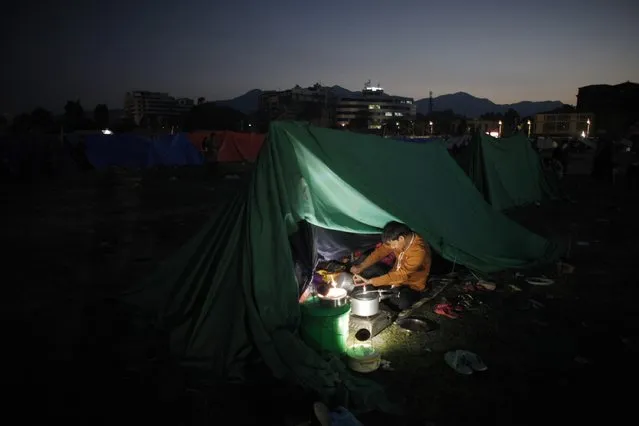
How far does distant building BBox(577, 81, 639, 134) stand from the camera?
79.8 meters

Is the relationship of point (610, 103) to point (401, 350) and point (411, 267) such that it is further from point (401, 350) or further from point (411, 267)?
point (401, 350)

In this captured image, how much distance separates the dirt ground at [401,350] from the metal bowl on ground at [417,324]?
0.13 metres

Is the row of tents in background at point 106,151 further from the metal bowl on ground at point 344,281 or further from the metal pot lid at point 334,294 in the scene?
the metal pot lid at point 334,294

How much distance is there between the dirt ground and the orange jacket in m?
0.45

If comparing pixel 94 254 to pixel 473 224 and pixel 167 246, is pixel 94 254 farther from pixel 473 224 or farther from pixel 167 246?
pixel 473 224

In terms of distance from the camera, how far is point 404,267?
5426 millimetres

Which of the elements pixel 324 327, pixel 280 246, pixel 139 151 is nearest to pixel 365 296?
pixel 324 327

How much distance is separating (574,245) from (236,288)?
7.58 metres

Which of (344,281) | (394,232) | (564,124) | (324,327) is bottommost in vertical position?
(324,327)

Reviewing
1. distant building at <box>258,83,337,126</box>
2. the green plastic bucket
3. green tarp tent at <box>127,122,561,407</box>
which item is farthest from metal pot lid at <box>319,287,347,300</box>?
distant building at <box>258,83,337,126</box>

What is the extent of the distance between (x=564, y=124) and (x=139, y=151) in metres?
92.8


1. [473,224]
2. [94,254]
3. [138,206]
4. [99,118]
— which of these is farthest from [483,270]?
[99,118]

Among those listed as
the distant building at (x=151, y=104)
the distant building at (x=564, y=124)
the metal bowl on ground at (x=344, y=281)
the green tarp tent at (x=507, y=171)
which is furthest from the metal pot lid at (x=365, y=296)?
the distant building at (x=151, y=104)

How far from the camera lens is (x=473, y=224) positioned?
22.1 feet
